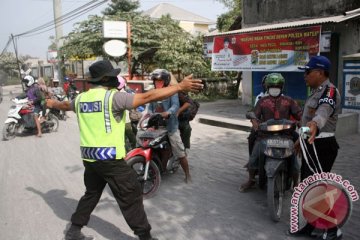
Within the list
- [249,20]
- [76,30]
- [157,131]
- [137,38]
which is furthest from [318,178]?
[76,30]

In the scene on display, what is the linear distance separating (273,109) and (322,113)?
1.17 meters

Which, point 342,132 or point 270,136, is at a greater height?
point 270,136

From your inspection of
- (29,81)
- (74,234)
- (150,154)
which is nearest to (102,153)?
(74,234)

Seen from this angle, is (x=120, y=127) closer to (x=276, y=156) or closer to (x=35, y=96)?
(x=276, y=156)

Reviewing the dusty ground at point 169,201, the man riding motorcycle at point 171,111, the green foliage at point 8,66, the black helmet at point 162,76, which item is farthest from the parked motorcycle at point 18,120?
the green foliage at point 8,66

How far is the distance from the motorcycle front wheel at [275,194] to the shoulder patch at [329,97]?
3.43 ft

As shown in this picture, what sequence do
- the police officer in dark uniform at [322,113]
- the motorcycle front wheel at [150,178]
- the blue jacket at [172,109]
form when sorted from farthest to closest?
the blue jacket at [172,109], the motorcycle front wheel at [150,178], the police officer in dark uniform at [322,113]

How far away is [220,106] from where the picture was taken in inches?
580

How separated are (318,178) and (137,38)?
64.3ft

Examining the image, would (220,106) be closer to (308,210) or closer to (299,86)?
(299,86)

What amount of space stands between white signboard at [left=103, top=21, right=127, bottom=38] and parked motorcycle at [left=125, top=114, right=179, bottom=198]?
13.5 meters

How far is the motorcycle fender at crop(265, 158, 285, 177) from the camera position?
4004 millimetres

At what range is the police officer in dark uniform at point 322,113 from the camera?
134 inches

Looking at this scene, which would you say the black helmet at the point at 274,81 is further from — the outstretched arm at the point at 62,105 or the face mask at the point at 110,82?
the outstretched arm at the point at 62,105
